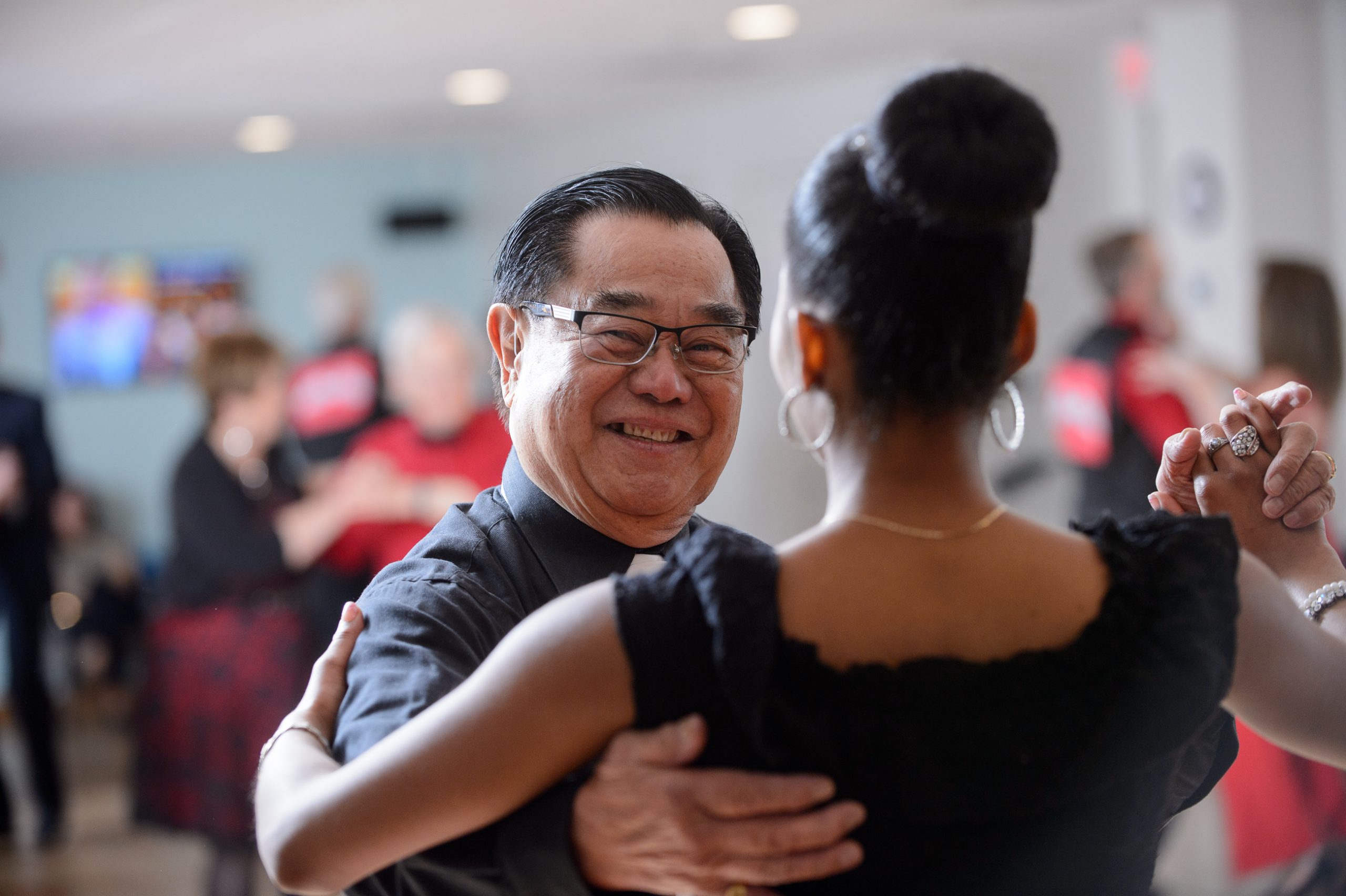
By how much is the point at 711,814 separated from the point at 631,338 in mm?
441

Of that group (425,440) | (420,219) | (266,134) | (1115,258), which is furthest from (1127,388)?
(420,219)

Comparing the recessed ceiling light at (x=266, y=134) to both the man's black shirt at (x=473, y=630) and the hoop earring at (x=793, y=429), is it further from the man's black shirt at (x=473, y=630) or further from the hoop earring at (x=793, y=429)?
the hoop earring at (x=793, y=429)

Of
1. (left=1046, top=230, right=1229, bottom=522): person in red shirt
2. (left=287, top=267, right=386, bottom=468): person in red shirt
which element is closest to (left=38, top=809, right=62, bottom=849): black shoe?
(left=287, top=267, right=386, bottom=468): person in red shirt

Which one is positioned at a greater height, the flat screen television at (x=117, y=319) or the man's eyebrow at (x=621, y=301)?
the flat screen television at (x=117, y=319)

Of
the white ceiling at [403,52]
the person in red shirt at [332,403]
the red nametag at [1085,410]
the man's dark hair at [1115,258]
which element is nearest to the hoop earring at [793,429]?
the person in red shirt at [332,403]

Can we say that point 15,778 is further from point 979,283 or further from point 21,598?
point 979,283

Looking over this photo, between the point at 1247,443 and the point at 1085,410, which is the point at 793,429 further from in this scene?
the point at 1085,410

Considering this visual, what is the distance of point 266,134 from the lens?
7297 millimetres

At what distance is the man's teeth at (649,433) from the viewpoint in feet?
3.55

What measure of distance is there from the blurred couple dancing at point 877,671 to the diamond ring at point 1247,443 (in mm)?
187

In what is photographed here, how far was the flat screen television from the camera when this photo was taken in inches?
314

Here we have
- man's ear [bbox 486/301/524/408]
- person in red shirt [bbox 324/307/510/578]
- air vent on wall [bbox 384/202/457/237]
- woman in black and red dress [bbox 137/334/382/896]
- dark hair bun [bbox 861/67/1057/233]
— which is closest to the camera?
dark hair bun [bbox 861/67/1057/233]

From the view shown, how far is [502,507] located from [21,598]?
3.84m

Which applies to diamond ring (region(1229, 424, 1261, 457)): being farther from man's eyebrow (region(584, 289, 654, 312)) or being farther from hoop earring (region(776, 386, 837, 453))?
man's eyebrow (region(584, 289, 654, 312))
